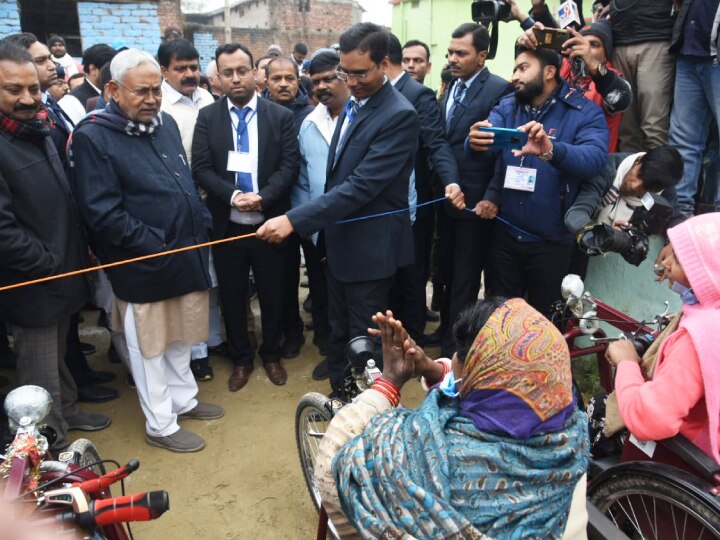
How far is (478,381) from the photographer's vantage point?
4.64 ft

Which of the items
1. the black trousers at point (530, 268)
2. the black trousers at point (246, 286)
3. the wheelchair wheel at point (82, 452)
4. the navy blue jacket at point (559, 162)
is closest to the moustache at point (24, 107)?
the black trousers at point (246, 286)

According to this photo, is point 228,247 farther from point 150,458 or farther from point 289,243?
point 150,458

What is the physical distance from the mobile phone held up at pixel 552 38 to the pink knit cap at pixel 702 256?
1797 millimetres

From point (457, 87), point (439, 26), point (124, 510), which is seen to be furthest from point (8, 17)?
point (124, 510)

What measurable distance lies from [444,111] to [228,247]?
1.87 meters

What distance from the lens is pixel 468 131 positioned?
3.86 metres

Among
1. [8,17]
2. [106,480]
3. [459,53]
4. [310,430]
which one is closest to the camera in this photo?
[106,480]

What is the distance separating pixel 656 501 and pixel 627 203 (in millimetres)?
1947

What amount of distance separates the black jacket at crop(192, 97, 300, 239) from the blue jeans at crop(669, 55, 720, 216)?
2877 millimetres

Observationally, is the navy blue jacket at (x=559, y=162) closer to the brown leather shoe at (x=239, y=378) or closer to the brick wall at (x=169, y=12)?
the brown leather shoe at (x=239, y=378)

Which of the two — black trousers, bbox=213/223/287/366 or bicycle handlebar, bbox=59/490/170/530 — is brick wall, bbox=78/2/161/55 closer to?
black trousers, bbox=213/223/287/366

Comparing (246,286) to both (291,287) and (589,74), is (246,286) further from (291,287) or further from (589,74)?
(589,74)

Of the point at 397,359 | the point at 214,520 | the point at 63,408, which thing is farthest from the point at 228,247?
the point at 397,359

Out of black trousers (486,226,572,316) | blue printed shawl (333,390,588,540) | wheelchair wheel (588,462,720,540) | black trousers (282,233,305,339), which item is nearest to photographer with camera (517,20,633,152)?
black trousers (486,226,572,316)
